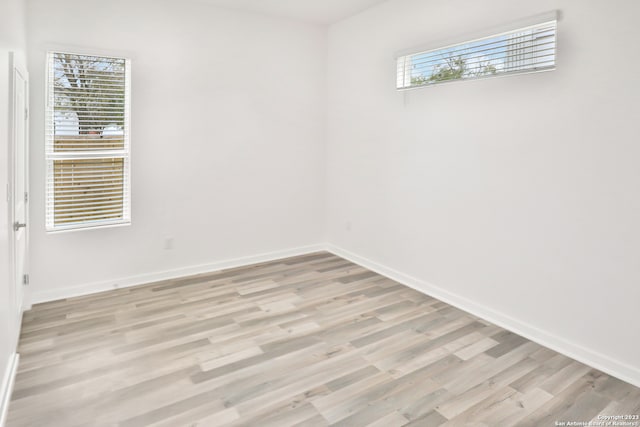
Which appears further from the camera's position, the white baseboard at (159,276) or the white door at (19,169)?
the white baseboard at (159,276)

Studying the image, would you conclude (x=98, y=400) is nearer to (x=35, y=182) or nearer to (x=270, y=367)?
(x=270, y=367)

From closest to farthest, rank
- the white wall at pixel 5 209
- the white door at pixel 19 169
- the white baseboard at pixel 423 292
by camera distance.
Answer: the white wall at pixel 5 209, the white door at pixel 19 169, the white baseboard at pixel 423 292

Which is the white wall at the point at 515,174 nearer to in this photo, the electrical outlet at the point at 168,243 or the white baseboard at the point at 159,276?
the white baseboard at the point at 159,276

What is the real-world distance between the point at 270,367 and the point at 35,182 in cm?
253

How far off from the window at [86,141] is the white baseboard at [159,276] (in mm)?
565

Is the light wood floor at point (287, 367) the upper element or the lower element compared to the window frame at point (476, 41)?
Answer: lower

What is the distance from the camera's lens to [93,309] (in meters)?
3.56

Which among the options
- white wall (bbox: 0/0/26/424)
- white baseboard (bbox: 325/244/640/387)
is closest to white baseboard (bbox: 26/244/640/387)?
white baseboard (bbox: 325/244/640/387)

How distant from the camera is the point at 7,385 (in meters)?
2.30

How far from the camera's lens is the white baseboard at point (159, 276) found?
3750 millimetres

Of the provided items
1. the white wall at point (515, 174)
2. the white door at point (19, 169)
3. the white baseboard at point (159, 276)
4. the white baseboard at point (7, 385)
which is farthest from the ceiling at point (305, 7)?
the white baseboard at point (7, 385)

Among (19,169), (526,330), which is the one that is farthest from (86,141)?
(526,330)

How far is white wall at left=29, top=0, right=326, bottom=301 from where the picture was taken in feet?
12.2

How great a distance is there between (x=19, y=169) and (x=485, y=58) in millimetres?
3406
